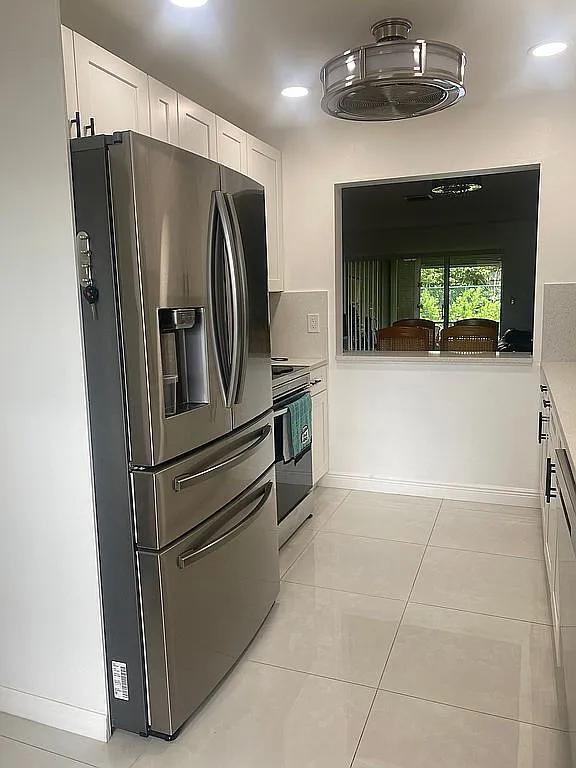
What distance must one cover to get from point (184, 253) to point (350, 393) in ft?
7.99

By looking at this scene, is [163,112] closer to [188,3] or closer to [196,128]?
[196,128]

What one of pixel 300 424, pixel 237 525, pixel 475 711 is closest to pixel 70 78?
pixel 237 525

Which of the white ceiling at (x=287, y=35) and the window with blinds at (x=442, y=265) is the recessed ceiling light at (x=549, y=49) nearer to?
the white ceiling at (x=287, y=35)

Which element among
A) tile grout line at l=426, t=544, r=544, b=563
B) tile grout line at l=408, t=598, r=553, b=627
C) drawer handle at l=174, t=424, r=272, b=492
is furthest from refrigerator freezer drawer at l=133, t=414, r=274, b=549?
tile grout line at l=426, t=544, r=544, b=563

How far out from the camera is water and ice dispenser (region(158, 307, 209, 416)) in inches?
72.6

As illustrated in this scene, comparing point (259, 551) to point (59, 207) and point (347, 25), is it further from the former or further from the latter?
point (347, 25)

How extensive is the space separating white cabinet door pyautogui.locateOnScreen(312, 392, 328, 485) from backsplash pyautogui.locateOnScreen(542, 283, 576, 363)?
54.7 inches

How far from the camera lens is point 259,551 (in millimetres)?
2420

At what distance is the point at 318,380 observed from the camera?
12.9ft

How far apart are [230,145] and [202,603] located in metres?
2.27

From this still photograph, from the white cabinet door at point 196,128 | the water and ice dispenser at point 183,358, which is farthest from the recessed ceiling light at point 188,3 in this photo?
the water and ice dispenser at point 183,358

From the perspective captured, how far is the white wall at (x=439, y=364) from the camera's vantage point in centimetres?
Answer: 348

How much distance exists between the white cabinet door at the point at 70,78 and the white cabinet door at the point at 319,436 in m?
2.28

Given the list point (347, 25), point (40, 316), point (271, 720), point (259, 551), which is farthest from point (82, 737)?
point (347, 25)
